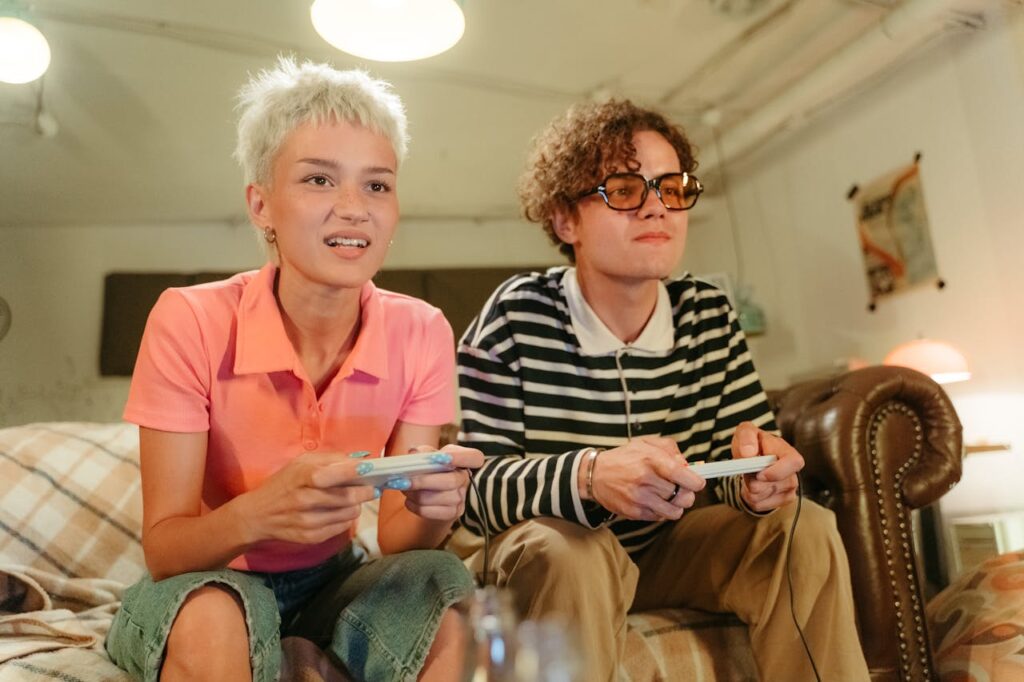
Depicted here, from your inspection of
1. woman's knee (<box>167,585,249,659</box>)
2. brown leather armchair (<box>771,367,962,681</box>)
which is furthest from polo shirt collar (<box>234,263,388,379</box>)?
brown leather armchair (<box>771,367,962,681</box>)

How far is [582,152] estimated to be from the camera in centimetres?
124

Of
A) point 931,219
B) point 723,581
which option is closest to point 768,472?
point 723,581

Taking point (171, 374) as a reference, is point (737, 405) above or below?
below

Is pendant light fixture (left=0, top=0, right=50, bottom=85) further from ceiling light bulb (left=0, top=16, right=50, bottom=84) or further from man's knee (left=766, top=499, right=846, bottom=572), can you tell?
→ man's knee (left=766, top=499, right=846, bottom=572)

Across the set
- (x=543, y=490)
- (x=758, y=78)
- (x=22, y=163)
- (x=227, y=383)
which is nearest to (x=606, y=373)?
(x=543, y=490)

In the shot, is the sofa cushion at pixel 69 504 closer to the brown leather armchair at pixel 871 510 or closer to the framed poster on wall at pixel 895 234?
the brown leather armchair at pixel 871 510

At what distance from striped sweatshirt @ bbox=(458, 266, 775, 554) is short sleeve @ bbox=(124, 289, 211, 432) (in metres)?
0.39

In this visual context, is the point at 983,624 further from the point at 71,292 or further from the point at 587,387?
the point at 71,292

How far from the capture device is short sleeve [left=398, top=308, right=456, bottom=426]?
95 cm

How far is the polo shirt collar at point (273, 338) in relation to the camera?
83 cm

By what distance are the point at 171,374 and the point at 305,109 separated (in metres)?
0.35

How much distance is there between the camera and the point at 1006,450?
235 centimetres

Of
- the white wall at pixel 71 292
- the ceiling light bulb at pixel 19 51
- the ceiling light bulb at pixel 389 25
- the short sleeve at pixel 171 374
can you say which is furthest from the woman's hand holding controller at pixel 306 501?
Answer: the ceiling light bulb at pixel 19 51

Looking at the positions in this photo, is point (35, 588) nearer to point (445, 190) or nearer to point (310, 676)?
point (310, 676)
